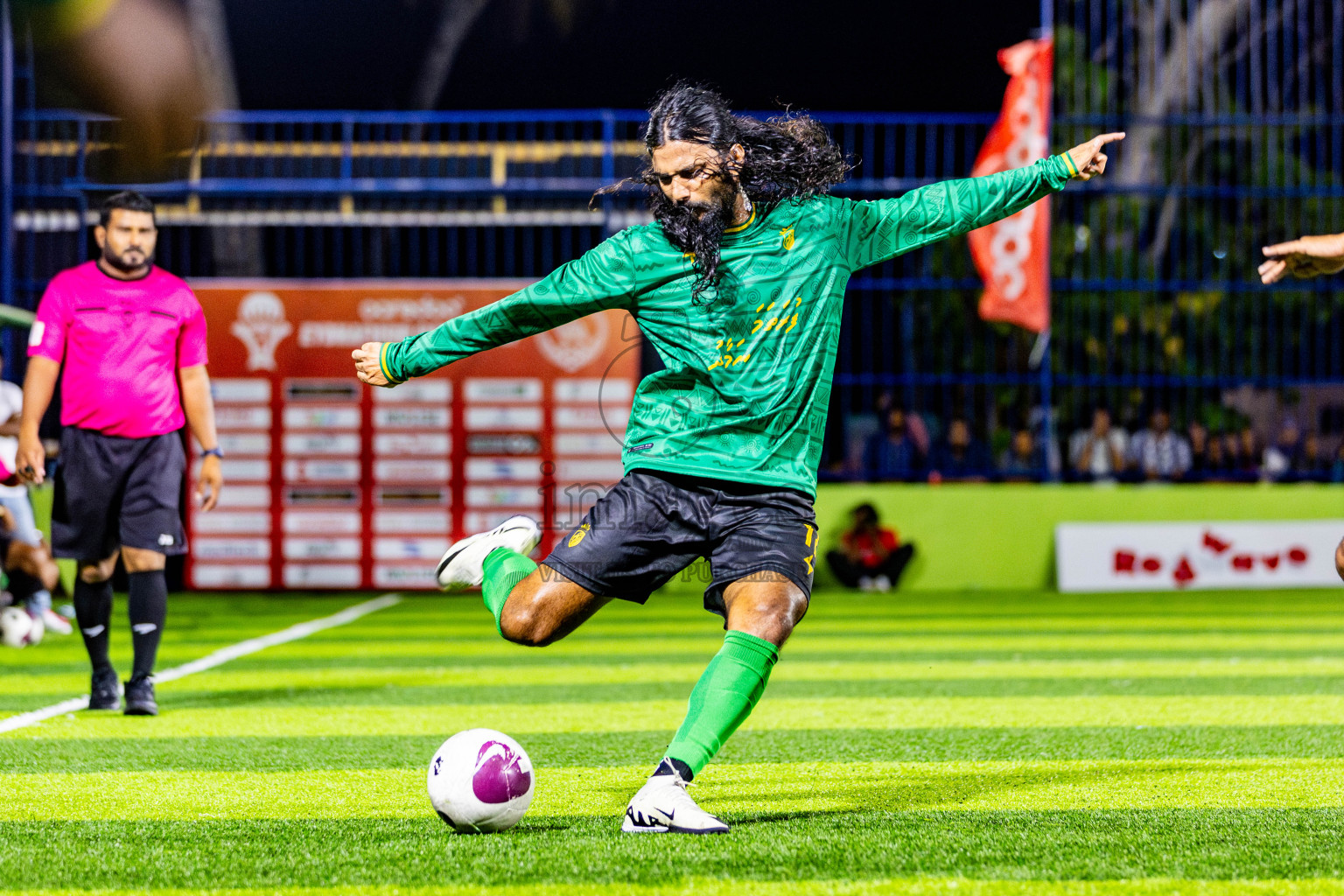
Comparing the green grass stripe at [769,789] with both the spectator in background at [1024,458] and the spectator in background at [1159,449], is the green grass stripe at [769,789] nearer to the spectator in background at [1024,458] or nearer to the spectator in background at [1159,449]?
the spectator in background at [1024,458]

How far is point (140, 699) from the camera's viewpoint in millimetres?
5875

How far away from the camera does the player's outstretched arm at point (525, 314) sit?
3.71m

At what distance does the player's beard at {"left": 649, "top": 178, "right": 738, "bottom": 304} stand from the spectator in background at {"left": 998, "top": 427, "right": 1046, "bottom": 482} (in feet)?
32.2

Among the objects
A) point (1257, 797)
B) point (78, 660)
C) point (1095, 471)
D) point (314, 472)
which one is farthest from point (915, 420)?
point (1257, 797)

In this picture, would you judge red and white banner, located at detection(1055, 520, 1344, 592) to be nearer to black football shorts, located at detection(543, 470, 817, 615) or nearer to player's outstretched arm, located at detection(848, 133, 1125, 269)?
player's outstretched arm, located at detection(848, 133, 1125, 269)

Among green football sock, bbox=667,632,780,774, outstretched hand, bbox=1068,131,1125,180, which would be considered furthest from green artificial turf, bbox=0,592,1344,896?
outstretched hand, bbox=1068,131,1125,180

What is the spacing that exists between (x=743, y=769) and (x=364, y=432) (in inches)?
359

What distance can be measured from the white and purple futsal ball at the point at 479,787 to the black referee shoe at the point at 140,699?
2.64 metres

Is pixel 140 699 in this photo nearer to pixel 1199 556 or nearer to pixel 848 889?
pixel 848 889

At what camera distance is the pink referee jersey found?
5.86 meters

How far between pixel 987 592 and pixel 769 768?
29.7 feet

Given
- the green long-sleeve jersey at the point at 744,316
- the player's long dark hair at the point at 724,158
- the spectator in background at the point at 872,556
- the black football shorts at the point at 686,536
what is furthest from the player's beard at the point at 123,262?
the spectator in background at the point at 872,556

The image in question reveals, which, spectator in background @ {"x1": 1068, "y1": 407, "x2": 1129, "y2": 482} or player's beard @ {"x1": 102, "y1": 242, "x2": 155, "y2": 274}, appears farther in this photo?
spectator in background @ {"x1": 1068, "y1": 407, "x2": 1129, "y2": 482}

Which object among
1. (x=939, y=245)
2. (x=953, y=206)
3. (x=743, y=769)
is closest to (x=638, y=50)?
(x=939, y=245)
